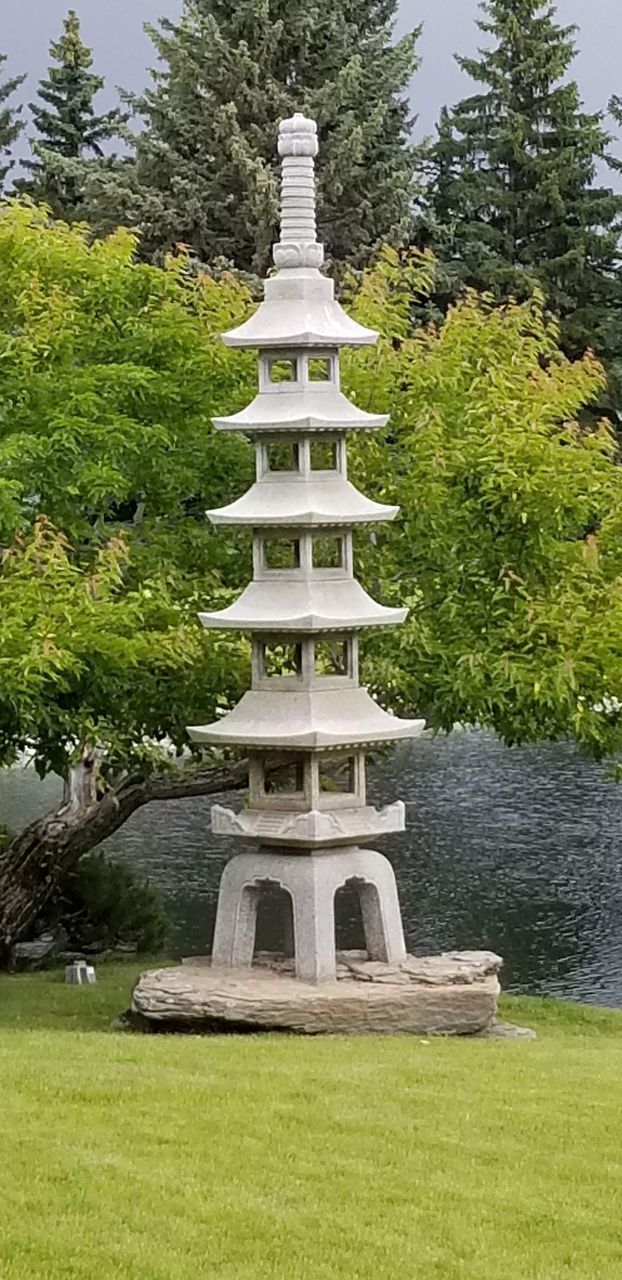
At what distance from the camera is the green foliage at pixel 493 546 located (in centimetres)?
1398

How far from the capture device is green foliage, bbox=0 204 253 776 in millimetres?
12977

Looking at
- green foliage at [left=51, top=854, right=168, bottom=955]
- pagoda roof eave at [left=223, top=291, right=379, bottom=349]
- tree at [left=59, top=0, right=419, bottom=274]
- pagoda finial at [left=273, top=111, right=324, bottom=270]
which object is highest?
tree at [left=59, top=0, right=419, bottom=274]

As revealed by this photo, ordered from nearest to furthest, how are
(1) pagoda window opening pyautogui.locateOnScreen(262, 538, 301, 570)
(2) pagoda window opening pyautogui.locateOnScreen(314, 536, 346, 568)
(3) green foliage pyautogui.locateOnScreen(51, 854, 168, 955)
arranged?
(1) pagoda window opening pyautogui.locateOnScreen(262, 538, 301, 570) < (2) pagoda window opening pyautogui.locateOnScreen(314, 536, 346, 568) < (3) green foliage pyautogui.locateOnScreen(51, 854, 168, 955)

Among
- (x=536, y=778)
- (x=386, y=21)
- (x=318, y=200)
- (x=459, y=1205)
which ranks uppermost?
(x=386, y=21)

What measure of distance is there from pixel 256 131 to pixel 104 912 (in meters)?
18.1

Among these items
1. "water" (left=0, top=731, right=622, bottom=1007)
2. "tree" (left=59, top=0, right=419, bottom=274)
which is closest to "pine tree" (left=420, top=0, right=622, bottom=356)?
"tree" (left=59, top=0, right=419, bottom=274)

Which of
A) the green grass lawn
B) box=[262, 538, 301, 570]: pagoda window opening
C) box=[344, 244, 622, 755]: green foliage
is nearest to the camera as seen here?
the green grass lawn

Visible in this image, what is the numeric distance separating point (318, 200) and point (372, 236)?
133 centimetres

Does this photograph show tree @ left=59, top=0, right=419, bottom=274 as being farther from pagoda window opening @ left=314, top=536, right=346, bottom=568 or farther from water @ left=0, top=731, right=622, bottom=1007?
pagoda window opening @ left=314, top=536, right=346, bottom=568

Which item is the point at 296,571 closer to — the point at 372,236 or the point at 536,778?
the point at 536,778

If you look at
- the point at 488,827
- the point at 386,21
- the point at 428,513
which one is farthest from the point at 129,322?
the point at 386,21

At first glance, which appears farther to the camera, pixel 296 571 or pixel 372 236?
pixel 372 236

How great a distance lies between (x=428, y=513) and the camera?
47.8 ft

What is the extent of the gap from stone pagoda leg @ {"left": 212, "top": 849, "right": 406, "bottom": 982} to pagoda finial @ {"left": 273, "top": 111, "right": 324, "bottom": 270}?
4.29 meters
